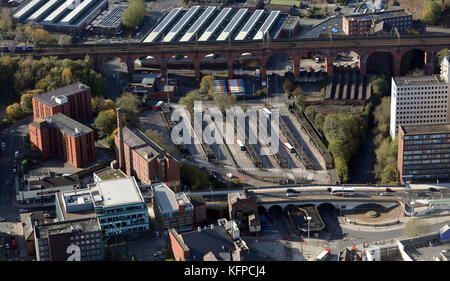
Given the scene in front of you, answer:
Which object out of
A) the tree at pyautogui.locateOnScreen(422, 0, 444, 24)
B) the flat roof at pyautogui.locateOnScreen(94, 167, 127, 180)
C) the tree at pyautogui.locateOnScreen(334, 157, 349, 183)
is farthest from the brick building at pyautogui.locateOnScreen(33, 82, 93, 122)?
the tree at pyautogui.locateOnScreen(422, 0, 444, 24)

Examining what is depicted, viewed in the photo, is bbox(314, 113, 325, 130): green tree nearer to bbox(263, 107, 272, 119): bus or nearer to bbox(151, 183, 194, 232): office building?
bbox(263, 107, 272, 119): bus

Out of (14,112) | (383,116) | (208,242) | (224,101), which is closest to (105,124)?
(14,112)

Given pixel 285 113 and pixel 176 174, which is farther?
pixel 285 113

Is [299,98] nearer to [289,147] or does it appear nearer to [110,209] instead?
[289,147]

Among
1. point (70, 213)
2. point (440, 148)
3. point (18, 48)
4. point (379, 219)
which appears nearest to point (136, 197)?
point (70, 213)

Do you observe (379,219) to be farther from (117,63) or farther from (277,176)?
(117,63)

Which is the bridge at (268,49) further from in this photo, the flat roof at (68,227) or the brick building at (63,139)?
the flat roof at (68,227)
